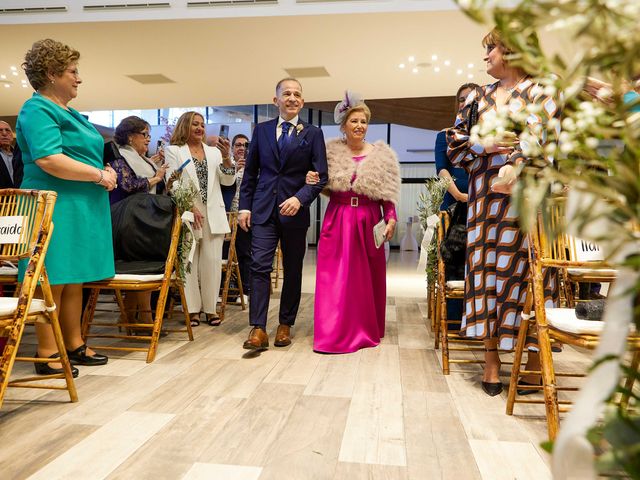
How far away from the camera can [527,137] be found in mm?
545

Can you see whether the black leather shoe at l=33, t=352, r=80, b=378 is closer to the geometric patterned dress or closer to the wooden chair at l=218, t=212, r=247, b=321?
the wooden chair at l=218, t=212, r=247, b=321

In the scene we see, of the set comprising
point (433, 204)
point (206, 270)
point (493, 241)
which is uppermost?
point (433, 204)

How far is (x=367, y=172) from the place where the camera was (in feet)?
11.1

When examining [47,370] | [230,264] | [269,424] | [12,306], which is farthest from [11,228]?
[230,264]

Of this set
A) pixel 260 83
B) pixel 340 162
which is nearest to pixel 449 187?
pixel 340 162

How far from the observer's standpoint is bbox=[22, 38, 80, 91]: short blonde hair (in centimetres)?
256

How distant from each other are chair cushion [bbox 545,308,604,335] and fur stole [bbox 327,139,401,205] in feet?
5.70

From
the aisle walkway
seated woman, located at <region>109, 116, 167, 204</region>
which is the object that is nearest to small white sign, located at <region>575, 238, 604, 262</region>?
the aisle walkway

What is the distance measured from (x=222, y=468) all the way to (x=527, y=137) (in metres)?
1.46

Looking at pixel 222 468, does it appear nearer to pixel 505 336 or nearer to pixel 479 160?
pixel 505 336

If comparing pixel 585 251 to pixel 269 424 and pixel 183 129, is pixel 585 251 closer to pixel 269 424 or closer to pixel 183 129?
pixel 269 424

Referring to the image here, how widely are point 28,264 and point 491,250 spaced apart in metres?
1.97

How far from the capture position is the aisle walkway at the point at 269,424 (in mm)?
1646

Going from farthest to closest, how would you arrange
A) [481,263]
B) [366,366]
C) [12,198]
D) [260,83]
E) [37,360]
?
[260,83], [366,366], [481,263], [37,360], [12,198]
